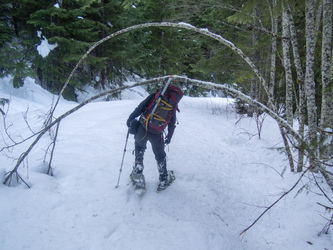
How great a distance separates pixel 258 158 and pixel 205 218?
2.90 meters

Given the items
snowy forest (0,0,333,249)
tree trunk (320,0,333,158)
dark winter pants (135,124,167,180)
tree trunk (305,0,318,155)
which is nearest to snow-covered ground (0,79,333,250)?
dark winter pants (135,124,167,180)

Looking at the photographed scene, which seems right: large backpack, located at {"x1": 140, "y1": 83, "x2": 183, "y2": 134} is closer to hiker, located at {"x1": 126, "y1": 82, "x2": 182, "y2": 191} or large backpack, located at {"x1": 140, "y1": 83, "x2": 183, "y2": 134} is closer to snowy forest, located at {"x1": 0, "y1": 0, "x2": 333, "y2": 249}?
hiker, located at {"x1": 126, "y1": 82, "x2": 182, "y2": 191}

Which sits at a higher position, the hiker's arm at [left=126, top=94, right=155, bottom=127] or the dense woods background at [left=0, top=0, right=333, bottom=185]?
the dense woods background at [left=0, top=0, right=333, bottom=185]

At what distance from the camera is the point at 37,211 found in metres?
2.78

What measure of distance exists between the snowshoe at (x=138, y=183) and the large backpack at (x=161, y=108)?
956mm

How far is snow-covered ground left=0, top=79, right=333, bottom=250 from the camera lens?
265 centimetres

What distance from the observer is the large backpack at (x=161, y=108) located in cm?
344

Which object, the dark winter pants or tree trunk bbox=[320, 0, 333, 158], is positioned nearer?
tree trunk bbox=[320, 0, 333, 158]

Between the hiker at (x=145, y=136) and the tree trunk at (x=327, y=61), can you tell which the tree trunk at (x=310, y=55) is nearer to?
the tree trunk at (x=327, y=61)

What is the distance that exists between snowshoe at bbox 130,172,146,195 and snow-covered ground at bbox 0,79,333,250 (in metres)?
0.11

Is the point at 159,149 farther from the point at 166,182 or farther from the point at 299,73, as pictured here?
the point at 299,73

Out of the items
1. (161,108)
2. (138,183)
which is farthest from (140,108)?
(138,183)

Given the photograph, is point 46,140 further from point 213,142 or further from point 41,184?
point 213,142

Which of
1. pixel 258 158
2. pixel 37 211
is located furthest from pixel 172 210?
pixel 258 158
